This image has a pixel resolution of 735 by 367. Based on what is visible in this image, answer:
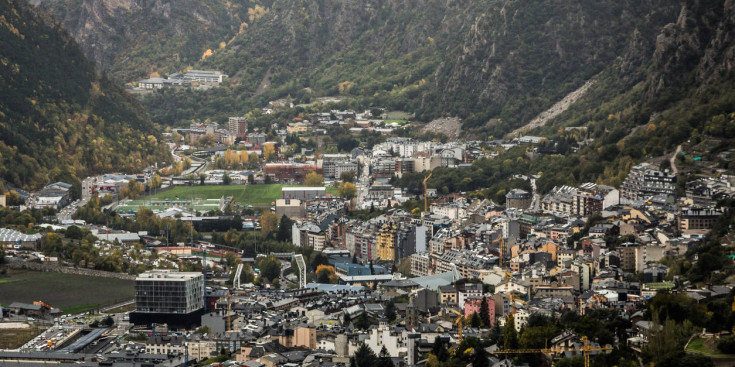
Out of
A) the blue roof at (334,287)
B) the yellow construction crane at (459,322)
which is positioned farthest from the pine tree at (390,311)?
the blue roof at (334,287)

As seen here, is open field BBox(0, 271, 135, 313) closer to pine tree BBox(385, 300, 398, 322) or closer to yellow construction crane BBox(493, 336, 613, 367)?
pine tree BBox(385, 300, 398, 322)

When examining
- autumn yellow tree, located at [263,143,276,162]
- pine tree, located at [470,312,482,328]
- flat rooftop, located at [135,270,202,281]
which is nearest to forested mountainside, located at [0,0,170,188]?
autumn yellow tree, located at [263,143,276,162]

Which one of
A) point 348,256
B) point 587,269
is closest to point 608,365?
point 587,269

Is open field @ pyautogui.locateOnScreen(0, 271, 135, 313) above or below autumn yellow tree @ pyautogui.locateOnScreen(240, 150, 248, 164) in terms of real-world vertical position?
below

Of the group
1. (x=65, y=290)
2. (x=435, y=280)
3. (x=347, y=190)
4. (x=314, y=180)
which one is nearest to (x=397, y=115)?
(x=314, y=180)

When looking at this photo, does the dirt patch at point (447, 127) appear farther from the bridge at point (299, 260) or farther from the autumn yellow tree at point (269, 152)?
the bridge at point (299, 260)

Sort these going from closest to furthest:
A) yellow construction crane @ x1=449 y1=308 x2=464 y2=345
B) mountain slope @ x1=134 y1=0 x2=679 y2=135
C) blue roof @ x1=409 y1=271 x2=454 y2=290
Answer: yellow construction crane @ x1=449 y1=308 x2=464 y2=345, blue roof @ x1=409 y1=271 x2=454 y2=290, mountain slope @ x1=134 y1=0 x2=679 y2=135
